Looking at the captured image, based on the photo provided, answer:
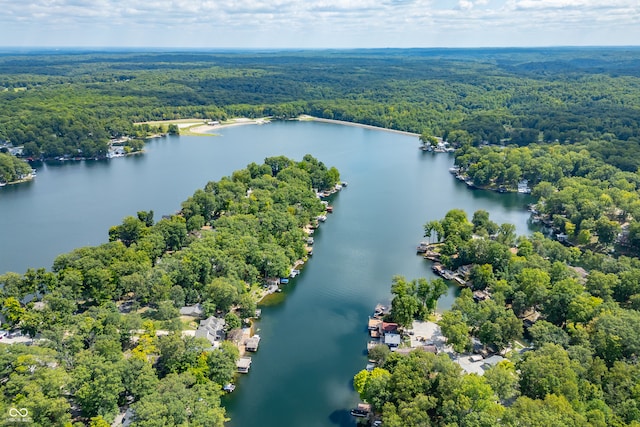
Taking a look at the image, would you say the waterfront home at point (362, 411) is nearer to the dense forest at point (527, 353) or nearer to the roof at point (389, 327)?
the dense forest at point (527, 353)

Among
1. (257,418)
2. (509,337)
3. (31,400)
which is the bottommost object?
(257,418)

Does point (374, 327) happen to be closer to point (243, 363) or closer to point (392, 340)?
point (392, 340)

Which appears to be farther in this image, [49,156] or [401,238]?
[49,156]

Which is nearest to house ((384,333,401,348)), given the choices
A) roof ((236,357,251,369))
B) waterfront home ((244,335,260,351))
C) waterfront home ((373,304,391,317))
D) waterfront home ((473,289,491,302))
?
waterfront home ((373,304,391,317))

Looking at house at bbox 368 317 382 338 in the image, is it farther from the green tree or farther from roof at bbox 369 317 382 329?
the green tree

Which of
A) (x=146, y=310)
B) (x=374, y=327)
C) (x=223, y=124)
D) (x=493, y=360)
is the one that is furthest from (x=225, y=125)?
(x=493, y=360)

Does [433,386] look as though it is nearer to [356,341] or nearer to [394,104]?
[356,341]

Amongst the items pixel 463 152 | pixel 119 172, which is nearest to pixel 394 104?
pixel 463 152
